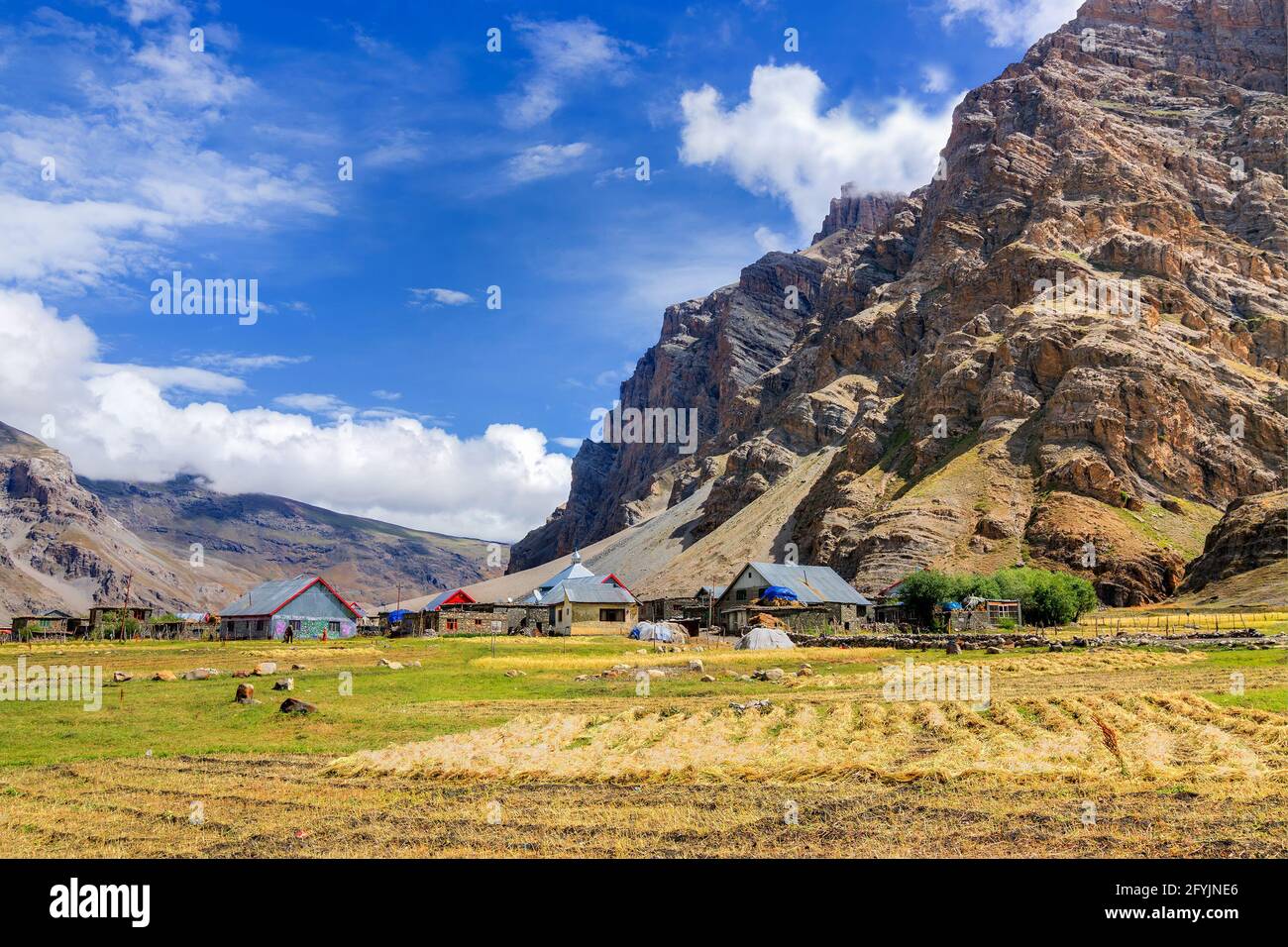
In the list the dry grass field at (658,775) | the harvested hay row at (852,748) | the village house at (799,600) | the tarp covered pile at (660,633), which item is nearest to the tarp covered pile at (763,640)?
the tarp covered pile at (660,633)

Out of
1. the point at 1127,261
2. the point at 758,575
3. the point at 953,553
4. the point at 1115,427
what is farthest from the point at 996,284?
the point at 758,575

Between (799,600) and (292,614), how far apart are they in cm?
4917

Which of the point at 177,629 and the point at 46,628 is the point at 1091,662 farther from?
the point at 46,628

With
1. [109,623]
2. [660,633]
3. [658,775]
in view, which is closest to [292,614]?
[109,623]

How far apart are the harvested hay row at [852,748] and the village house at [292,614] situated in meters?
66.4

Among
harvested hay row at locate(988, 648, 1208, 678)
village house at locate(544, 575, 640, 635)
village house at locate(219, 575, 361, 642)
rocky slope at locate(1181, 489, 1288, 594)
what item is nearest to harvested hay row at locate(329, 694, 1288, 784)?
harvested hay row at locate(988, 648, 1208, 678)

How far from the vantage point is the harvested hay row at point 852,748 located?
19344 millimetres

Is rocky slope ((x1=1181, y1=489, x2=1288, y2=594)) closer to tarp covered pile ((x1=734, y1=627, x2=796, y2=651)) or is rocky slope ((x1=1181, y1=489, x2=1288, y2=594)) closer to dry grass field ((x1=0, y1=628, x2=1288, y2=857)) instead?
tarp covered pile ((x1=734, y1=627, x2=796, y2=651))

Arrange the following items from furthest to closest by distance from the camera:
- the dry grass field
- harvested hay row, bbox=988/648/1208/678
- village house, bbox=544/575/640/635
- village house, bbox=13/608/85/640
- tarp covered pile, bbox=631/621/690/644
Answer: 1. village house, bbox=13/608/85/640
2. village house, bbox=544/575/640/635
3. tarp covered pile, bbox=631/621/690/644
4. harvested hay row, bbox=988/648/1208/678
5. the dry grass field

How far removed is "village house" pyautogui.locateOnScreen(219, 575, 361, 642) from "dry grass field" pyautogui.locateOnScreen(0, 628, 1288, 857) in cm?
5374

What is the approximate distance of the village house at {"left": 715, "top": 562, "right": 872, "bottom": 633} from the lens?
90.9 meters
